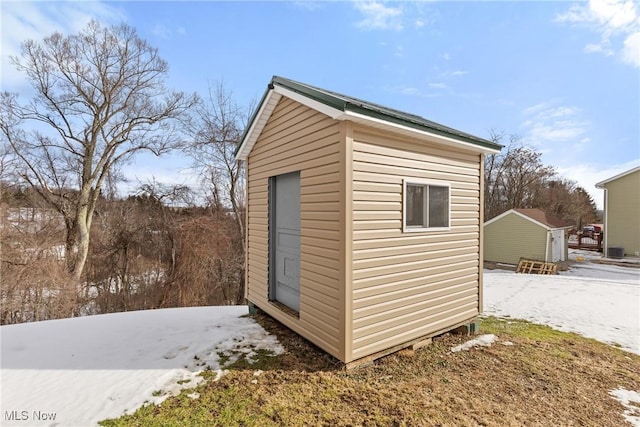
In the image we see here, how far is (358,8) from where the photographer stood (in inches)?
228

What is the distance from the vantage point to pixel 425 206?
405 cm

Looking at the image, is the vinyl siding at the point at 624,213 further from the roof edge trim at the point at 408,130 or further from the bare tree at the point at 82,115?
the bare tree at the point at 82,115

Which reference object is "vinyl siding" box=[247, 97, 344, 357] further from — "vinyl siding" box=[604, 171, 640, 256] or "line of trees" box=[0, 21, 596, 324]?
"vinyl siding" box=[604, 171, 640, 256]

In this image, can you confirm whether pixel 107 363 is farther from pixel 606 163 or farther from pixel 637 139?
pixel 606 163

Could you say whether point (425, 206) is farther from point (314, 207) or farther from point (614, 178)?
point (614, 178)

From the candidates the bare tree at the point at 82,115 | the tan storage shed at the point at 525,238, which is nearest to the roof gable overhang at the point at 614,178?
the tan storage shed at the point at 525,238

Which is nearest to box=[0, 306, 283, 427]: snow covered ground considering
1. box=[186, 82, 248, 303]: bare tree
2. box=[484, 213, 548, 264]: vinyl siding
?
box=[186, 82, 248, 303]: bare tree

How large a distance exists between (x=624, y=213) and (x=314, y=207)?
21.0m

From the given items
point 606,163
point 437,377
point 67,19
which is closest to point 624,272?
point 606,163

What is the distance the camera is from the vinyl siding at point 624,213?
15.4 metres

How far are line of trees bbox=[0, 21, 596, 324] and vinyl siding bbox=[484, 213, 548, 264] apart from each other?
1553 cm

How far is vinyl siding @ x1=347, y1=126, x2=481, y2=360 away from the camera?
334 centimetres

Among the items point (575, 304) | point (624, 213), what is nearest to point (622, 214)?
point (624, 213)

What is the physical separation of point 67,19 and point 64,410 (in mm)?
13484
